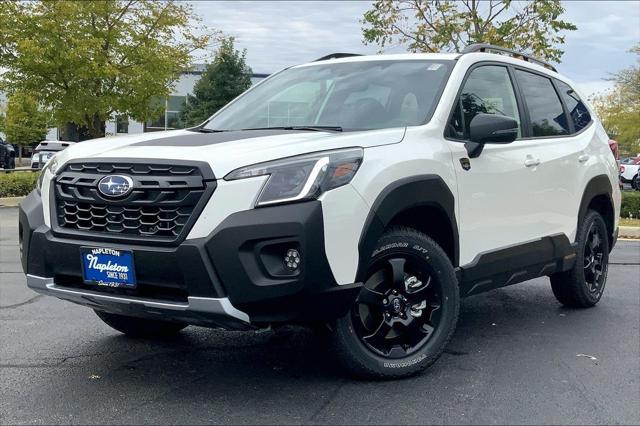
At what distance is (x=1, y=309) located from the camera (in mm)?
5887

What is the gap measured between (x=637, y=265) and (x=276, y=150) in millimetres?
6830

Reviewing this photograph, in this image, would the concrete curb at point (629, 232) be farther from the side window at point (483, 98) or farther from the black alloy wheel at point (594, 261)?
the side window at point (483, 98)

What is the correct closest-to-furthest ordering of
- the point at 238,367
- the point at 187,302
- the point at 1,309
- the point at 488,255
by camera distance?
the point at 187,302, the point at 238,367, the point at 488,255, the point at 1,309

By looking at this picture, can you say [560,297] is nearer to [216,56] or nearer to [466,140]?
[466,140]

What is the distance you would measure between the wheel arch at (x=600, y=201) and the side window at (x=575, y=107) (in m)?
A: 0.47

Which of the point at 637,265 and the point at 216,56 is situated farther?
the point at 216,56

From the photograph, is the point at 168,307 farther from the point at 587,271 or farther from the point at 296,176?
the point at 587,271

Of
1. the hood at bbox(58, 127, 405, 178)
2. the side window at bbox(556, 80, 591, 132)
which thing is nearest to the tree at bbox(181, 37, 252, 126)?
the side window at bbox(556, 80, 591, 132)

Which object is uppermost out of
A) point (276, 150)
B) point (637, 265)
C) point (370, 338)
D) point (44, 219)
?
point (276, 150)

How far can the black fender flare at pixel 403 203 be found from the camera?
3693 mm

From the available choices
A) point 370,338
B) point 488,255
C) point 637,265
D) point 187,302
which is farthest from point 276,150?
point 637,265

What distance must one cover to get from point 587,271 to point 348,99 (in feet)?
8.90

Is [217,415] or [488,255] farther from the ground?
[488,255]

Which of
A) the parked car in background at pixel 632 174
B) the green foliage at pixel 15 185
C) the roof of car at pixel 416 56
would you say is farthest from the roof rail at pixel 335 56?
the parked car in background at pixel 632 174
